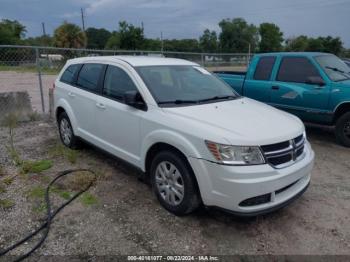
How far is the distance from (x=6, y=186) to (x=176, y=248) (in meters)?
2.66

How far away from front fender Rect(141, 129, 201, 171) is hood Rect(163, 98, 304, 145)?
5.6 inches

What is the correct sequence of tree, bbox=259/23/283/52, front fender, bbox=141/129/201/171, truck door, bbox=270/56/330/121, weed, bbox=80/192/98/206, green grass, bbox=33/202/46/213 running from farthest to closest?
tree, bbox=259/23/283/52
truck door, bbox=270/56/330/121
weed, bbox=80/192/98/206
green grass, bbox=33/202/46/213
front fender, bbox=141/129/201/171

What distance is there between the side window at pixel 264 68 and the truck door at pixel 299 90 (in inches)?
8.0

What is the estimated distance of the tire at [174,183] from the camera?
131 inches

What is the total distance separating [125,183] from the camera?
4520 millimetres

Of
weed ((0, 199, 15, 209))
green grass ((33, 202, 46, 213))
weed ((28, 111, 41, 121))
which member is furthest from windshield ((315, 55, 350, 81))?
weed ((28, 111, 41, 121))

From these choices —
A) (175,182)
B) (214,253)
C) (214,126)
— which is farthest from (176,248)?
(214,126)

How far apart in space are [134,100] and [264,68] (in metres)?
4.14

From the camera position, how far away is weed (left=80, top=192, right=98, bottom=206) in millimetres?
3930

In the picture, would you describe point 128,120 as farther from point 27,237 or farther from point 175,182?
point 27,237

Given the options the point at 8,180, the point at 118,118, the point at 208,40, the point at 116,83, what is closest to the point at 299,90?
the point at 116,83

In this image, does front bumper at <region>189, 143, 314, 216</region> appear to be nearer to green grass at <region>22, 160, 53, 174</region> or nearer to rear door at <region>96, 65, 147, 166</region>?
rear door at <region>96, 65, 147, 166</region>

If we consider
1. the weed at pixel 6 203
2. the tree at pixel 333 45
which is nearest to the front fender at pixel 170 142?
the weed at pixel 6 203

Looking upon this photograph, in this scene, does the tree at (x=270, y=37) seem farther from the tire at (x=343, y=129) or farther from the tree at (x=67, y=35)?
the tire at (x=343, y=129)
